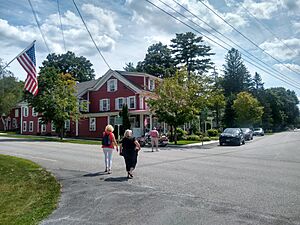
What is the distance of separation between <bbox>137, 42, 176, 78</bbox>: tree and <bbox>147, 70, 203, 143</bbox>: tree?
37.5 metres

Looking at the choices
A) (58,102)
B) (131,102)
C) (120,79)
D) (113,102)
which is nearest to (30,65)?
(58,102)

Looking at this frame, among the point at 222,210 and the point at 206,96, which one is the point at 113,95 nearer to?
the point at 206,96

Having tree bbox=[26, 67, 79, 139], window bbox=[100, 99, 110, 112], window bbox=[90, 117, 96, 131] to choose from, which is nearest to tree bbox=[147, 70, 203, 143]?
tree bbox=[26, 67, 79, 139]

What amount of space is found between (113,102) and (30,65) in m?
28.4

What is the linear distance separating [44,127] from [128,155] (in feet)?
141

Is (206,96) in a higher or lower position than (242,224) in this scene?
higher

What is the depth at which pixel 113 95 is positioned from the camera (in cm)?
4234

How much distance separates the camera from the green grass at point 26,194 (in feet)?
21.0

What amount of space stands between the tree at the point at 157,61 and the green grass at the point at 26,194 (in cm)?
5860

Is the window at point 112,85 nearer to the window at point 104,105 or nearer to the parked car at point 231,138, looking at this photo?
the window at point 104,105

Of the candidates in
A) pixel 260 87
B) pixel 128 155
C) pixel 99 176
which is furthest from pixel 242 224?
pixel 260 87

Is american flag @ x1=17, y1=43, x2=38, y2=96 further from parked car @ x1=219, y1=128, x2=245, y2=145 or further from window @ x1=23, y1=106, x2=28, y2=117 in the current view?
window @ x1=23, y1=106, x2=28, y2=117

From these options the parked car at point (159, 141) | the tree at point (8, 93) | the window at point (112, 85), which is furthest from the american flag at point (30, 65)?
the tree at point (8, 93)

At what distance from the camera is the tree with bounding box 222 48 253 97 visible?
278 feet
